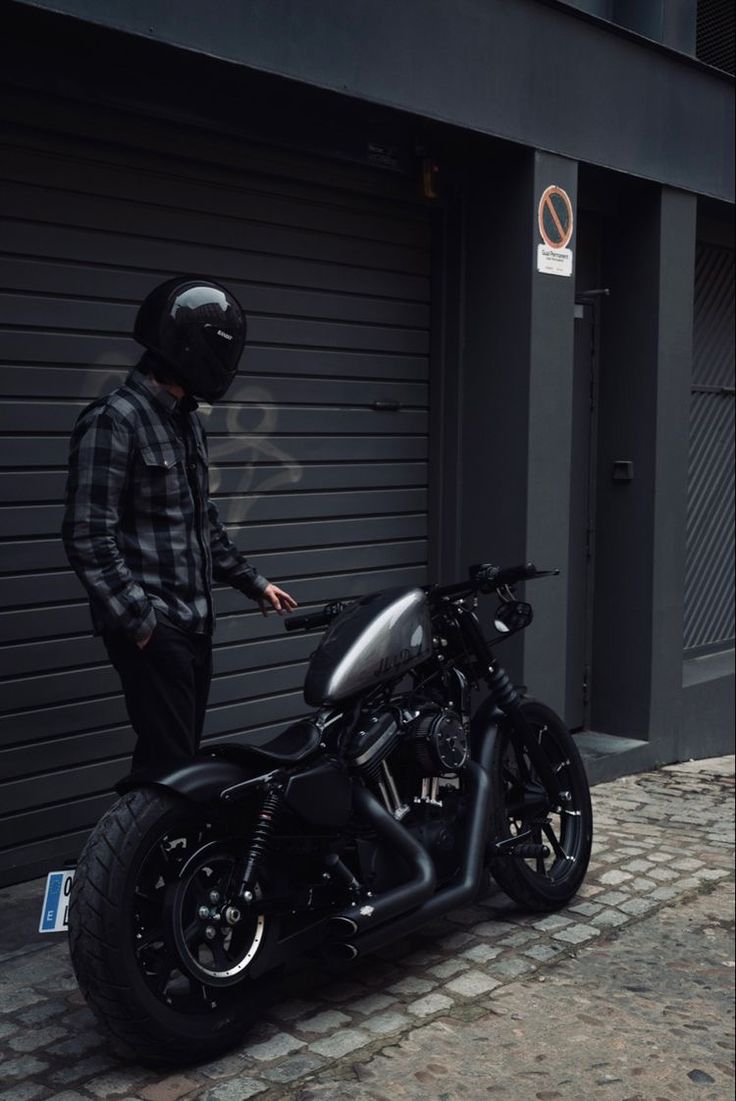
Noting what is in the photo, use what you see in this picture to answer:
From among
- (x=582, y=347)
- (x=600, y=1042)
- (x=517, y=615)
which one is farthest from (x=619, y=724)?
(x=600, y=1042)

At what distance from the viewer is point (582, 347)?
7758 mm

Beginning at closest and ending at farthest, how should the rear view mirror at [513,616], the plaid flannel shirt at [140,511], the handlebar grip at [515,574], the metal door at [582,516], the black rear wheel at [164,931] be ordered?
the black rear wheel at [164,931] → the plaid flannel shirt at [140,511] → the handlebar grip at [515,574] → the rear view mirror at [513,616] → the metal door at [582,516]

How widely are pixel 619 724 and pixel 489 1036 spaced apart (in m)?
3.99

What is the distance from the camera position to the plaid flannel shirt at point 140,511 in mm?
4102

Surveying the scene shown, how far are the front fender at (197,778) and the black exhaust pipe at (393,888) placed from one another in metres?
0.48

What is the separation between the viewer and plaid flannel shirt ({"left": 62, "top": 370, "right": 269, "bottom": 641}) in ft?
13.5

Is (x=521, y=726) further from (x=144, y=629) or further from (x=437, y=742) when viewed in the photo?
(x=144, y=629)

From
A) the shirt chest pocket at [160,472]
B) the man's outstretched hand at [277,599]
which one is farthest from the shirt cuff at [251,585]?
the shirt chest pocket at [160,472]

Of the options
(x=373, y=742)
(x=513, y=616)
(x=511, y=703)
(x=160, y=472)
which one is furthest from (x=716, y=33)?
(x=373, y=742)

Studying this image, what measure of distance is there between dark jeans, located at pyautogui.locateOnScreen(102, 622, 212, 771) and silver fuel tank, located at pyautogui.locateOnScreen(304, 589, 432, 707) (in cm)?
41

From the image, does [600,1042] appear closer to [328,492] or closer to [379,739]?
A: [379,739]

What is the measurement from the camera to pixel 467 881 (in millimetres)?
4496

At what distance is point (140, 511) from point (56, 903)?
3.95 ft

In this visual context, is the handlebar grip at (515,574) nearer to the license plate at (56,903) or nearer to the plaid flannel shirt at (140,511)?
the plaid flannel shirt at (140,511)
